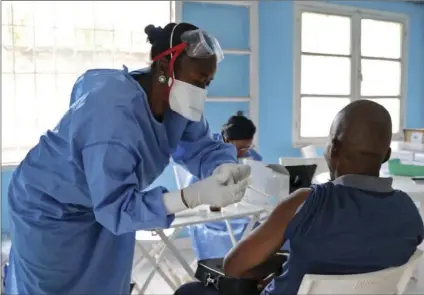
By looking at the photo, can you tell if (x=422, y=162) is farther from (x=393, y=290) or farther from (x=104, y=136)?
(x=104, y=136)

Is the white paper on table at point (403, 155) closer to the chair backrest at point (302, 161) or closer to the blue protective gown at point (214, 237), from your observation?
the chair backrest at point (302, 161)

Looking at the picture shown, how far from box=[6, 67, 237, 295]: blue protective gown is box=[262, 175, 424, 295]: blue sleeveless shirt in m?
0.32

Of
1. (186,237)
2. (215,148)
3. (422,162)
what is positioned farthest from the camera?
(186,237)

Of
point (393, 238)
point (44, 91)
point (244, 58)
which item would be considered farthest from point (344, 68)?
point (393, 238)

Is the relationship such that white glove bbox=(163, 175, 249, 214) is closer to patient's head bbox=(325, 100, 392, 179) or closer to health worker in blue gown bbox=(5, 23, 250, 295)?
health worker in blue gown bbox=(5, 23, 250, 295)

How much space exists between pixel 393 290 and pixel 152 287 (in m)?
2.10

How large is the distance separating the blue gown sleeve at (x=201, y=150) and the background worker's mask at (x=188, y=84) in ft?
0.27

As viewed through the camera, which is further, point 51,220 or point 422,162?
point 422,162

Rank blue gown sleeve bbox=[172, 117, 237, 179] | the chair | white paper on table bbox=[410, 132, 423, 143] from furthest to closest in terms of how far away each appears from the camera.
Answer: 1. white paper on table bbox=[410, 132, 423, 143]
2. the chair
3. blue gown sleeve bbox=[172, 117, 237, 179]

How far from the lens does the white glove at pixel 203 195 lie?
1.12 meters

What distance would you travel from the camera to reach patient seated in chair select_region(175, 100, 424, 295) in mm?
1091

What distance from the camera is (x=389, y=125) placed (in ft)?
3.80

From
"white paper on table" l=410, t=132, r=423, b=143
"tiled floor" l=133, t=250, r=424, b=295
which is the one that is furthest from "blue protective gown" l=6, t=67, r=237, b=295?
"white paper on table" l=410, t=132, r=423, b=143

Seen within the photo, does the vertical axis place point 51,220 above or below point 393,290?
above
